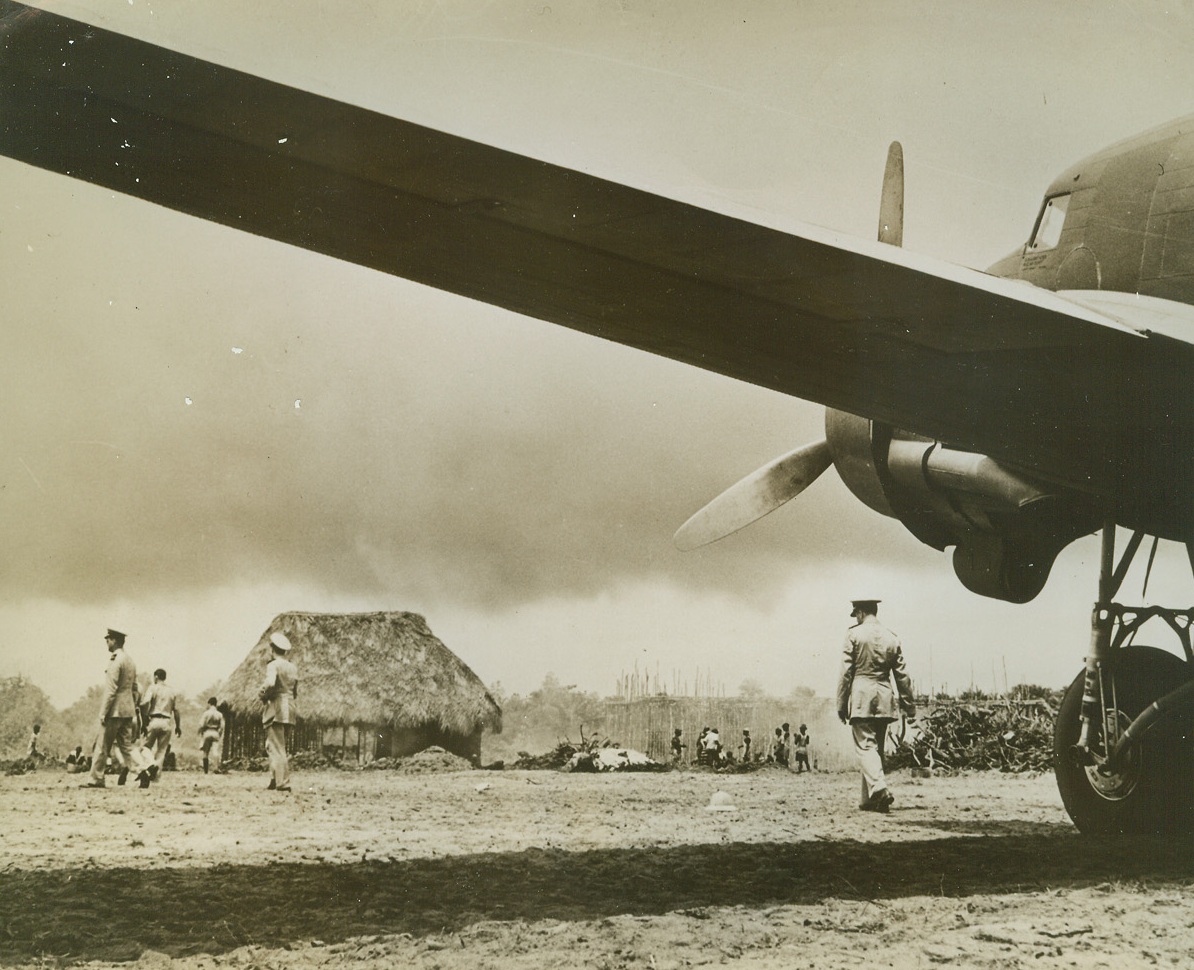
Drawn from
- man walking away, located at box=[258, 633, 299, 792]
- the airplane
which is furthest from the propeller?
man walking away, located at box=[258, 633, 299, 792]

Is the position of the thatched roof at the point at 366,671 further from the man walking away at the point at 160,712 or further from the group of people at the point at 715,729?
the man walking away at the point at 160,712

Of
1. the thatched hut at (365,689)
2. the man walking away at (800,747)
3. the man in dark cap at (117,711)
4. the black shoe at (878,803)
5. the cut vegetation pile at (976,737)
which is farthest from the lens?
the cut vegetation pile at (976,737)

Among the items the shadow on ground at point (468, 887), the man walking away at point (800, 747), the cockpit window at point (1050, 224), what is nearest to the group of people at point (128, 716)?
the shadow on ground at point (468, 887)

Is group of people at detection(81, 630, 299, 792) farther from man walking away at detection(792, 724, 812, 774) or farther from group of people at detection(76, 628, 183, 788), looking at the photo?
man walking away at detection(792, 724, 812, 774)

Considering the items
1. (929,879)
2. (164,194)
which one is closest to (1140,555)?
(929,879)

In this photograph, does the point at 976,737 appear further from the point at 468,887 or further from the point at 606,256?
the point at 606,256

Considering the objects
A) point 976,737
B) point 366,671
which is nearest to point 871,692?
point 976,737
